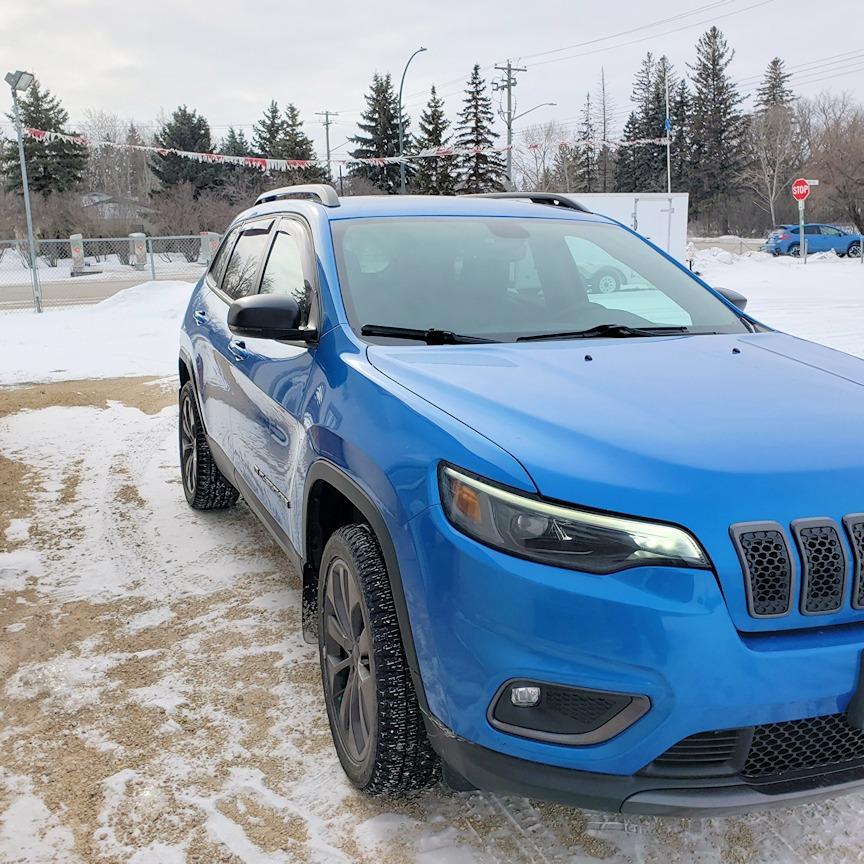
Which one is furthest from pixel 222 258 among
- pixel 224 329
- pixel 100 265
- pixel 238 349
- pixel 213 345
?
pixel 100 265

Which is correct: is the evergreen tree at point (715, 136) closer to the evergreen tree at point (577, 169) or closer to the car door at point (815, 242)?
the evergreen tree at point (577, 169)

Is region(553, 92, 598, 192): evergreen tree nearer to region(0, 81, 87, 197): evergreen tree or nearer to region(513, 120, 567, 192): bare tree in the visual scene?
region(513, 120, 567, 192): bare tree

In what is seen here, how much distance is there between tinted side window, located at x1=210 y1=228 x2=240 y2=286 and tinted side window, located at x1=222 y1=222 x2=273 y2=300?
0.37 ft

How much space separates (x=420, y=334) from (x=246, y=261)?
181cm

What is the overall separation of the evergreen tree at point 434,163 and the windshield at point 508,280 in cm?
4923

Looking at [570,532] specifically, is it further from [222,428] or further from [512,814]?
[222,428]

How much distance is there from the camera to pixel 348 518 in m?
2.77

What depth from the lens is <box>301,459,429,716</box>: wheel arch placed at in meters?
2.17

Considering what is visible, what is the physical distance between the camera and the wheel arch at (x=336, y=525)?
85.4 inches

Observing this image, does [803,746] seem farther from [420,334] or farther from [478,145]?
[478,145]

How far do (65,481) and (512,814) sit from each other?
4713 mm

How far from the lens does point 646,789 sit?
1.88 metres

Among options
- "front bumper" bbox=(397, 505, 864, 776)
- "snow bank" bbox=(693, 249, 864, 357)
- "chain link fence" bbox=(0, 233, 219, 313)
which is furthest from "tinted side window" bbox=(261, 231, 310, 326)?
"chain link fence" bbox=(0, 233, 219, 313)

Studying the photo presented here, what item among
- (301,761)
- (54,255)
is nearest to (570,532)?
(301,761)
